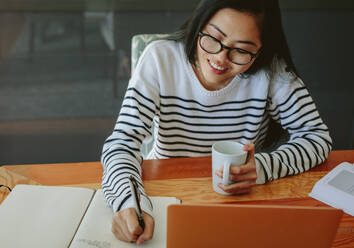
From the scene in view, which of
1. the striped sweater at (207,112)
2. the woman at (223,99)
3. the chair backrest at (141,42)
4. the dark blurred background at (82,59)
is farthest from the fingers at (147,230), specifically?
the dark blurred background at (82,59)

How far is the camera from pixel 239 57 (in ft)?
3.30

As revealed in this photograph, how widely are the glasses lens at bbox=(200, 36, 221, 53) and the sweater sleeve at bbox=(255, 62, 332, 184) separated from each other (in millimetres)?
263

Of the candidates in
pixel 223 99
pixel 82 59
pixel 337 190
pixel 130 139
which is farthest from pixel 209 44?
pixel 82 59

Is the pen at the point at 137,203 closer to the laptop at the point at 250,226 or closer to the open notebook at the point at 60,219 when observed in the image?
the open notebook at the point at 60,219

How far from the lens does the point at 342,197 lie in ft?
2.85

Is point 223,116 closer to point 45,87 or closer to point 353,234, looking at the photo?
point 353,234

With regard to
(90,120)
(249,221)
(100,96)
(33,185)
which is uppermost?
(249,221)

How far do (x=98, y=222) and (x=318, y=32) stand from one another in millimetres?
2276

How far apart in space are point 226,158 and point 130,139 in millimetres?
289

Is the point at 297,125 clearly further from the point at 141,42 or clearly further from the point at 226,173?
the point at 141,42

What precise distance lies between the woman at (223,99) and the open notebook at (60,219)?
6 cm

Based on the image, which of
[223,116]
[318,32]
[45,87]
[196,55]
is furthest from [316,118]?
[45,87]

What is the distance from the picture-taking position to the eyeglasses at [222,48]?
984mm

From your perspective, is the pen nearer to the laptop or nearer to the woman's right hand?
the woman's right hand
